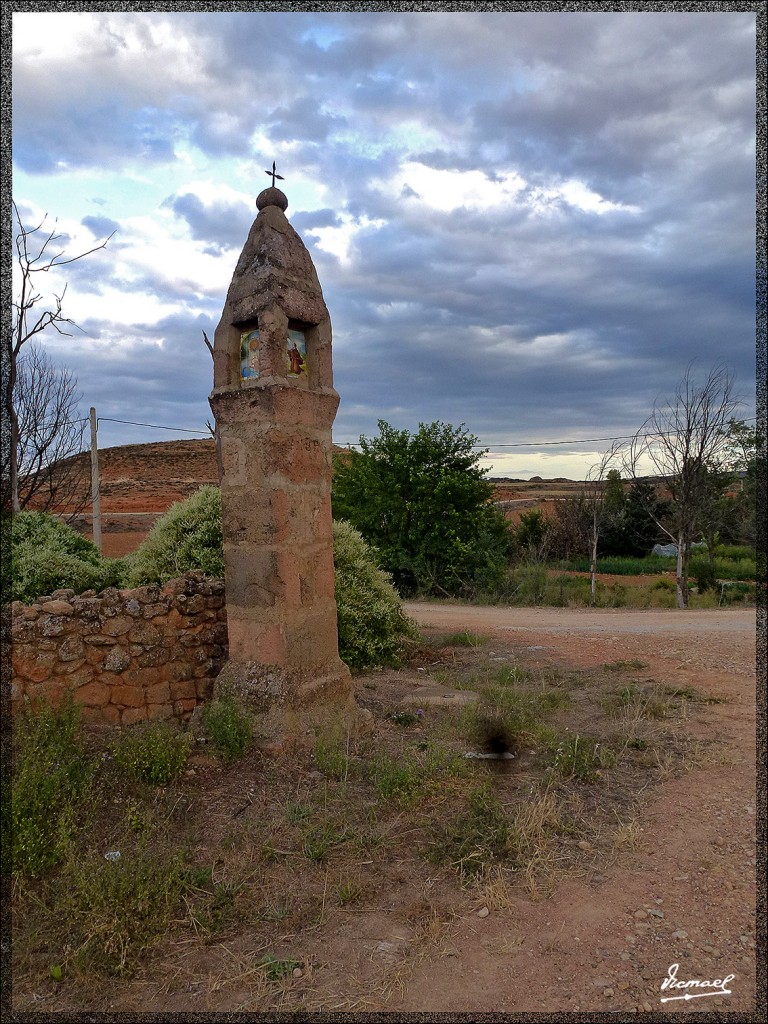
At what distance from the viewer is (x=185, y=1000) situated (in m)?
2.78

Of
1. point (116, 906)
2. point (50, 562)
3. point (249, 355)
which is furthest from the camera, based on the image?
point (50, 562)

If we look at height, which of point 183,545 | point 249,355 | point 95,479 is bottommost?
point 183,545

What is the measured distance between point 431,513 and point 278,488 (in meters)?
13.3

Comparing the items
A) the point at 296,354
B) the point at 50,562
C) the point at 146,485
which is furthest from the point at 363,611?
the point at 146,485

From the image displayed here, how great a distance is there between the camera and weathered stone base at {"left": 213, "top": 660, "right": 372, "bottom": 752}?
5.08m

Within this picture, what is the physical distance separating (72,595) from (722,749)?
5.32 m

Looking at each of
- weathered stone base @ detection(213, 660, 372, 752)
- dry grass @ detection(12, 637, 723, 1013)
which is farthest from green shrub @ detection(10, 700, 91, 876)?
weathered stone base @ detection(213, 660, 372, 752)

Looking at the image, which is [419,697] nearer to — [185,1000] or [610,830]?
[610,830]

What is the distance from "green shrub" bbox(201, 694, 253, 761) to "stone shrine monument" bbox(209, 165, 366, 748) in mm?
110

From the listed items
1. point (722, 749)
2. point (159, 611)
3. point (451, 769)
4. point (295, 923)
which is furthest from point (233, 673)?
point (722, 749)

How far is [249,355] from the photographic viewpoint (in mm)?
5375

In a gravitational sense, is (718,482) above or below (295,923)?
above
